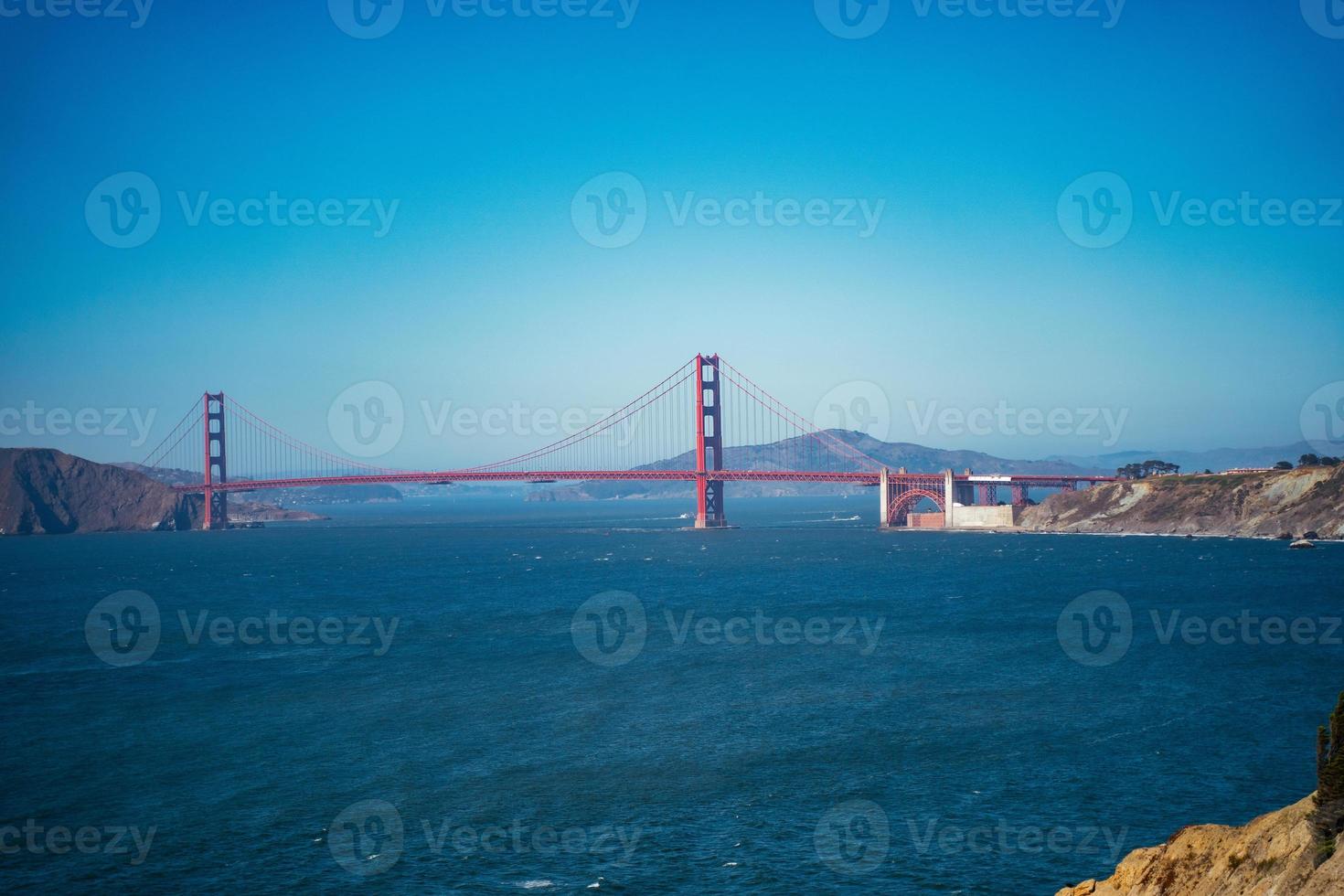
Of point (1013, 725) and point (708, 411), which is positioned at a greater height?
point (708, 411)

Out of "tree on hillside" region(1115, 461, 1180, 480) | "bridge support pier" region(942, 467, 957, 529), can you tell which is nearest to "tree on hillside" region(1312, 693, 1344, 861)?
"bridge support pier" region(942, 467, 957, 529)

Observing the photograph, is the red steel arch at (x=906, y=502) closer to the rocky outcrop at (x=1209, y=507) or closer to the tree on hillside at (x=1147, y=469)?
the rocky outcrop at (x=1209, y=507)

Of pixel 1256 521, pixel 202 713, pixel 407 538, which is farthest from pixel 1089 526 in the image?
pixel 202 713

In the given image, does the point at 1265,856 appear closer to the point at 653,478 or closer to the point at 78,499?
the point at 653,478

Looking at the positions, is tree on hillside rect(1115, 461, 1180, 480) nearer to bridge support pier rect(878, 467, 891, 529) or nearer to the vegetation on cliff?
bridge support pier rect(878, 467, 891, 529)

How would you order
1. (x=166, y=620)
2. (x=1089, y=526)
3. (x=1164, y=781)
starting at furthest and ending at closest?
(x=1089, y=526) < (x=166, y=620) < (x=1164, y=781)

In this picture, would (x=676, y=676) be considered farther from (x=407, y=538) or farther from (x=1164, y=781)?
(x=407, y=538)
